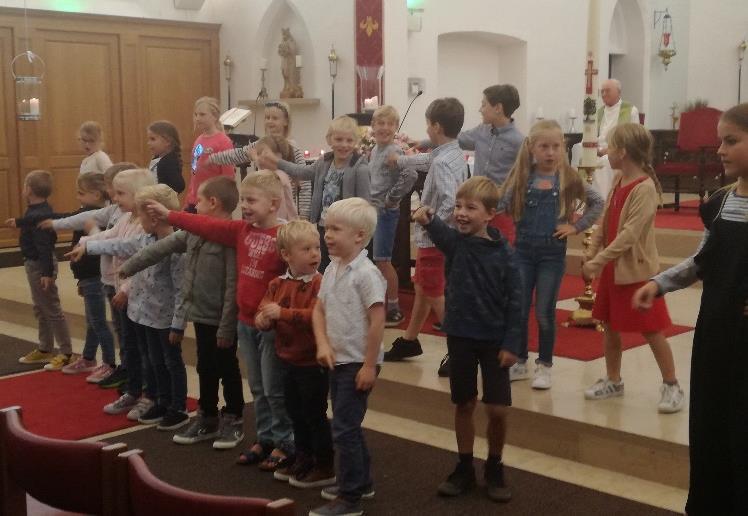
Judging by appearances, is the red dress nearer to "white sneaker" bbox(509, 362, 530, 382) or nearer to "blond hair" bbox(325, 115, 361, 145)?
"white sneaker" bbox(509, 362, 530, 382)

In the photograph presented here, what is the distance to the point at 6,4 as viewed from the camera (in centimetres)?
1000

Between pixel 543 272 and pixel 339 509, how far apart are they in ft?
5.25

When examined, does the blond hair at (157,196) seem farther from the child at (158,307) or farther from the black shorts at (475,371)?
the black shorts at (475,371)

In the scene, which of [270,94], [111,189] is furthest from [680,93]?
[111,189]

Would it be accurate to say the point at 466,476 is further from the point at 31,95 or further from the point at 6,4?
the point at 6,4

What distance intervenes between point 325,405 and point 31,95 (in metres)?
5.60

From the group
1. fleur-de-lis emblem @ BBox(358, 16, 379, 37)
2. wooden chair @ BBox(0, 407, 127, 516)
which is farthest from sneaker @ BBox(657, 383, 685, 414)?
fleur-de-lis emblem @ BBox(358, 16, 379, 37)

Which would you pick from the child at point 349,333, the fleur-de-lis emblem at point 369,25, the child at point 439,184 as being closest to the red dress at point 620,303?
the child at point 439,184

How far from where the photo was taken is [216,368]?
4395mm

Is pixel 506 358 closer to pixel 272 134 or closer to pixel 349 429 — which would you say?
pixel 349 429

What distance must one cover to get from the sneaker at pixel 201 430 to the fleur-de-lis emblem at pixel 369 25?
21.3 ft

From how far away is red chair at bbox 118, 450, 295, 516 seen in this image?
1718mm

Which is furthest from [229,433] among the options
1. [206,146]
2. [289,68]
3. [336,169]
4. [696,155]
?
[696,155]

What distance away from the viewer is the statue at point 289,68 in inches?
424
